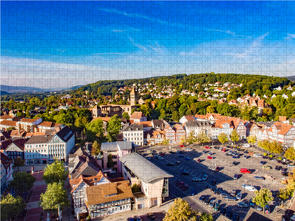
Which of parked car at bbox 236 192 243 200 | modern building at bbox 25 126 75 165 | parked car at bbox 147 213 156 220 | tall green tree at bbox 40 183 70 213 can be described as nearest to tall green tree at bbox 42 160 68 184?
tall green tree at bbox 40 183 70 213

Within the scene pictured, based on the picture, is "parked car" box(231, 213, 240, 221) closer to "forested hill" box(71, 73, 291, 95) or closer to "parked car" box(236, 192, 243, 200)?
"parked car" box(236, 192, 243, 200)

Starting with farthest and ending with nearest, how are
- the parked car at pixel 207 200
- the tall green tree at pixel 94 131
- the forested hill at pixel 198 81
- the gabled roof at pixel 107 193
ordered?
the forested hill at pixel 198 81, the tall green tree at pixel 94 131, the parked car at pixel 207 200, the gabled roof at pixel 107 193

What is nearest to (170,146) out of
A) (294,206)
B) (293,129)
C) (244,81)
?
(293,129)

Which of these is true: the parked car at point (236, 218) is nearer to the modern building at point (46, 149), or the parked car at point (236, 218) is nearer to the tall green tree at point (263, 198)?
the tall green tree at point (263, 198)

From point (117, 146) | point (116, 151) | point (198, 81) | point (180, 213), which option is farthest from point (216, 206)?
point (198, 81)

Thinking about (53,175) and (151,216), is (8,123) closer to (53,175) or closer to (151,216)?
(53,175)

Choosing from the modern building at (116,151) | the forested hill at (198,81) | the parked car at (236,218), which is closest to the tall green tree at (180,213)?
the parked car at (236,218)

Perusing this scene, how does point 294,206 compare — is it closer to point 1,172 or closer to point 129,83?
point 1,172
